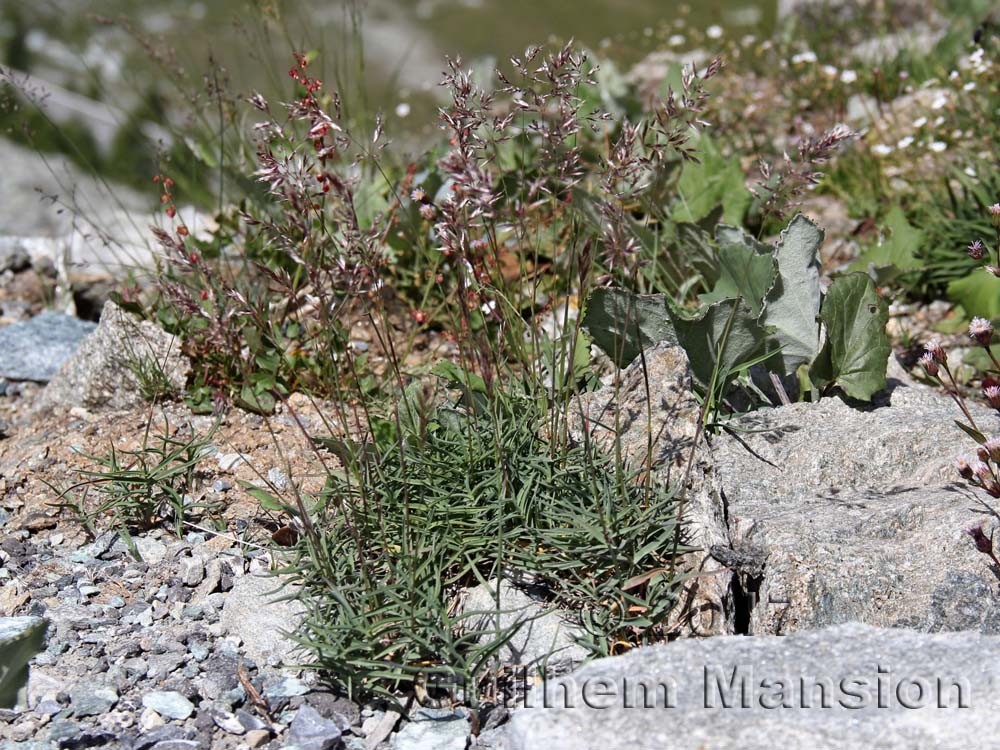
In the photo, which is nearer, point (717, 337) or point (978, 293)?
point (717, 337)

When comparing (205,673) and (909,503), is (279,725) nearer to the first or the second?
(205,673)

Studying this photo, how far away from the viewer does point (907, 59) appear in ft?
18.3

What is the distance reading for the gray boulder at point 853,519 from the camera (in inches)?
88.4

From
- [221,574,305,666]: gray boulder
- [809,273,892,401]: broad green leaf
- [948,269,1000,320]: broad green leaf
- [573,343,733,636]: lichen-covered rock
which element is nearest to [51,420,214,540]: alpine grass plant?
[221,574,305,666]: gray boulder

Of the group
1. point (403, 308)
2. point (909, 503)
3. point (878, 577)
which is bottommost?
point (878, 577)

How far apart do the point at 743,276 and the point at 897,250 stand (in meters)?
0.84

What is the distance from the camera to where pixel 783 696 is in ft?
6.17

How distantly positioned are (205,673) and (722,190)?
8.55ft

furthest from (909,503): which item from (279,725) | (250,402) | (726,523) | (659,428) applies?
(250,402)

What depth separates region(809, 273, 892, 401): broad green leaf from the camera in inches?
113

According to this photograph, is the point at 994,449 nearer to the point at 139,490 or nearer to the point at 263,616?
the point at 263,616

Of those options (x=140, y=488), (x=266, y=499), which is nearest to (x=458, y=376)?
(x=266, y=499)

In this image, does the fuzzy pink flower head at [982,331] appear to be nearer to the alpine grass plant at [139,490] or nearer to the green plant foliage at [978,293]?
the green plant foliage at [978,293]

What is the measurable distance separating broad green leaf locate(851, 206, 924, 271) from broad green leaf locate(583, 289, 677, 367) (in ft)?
3.19
